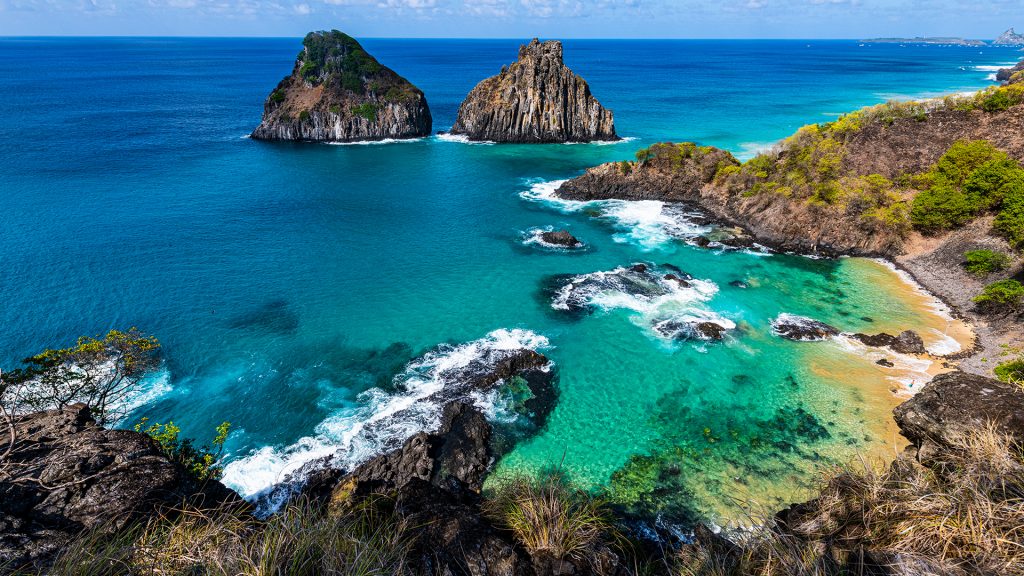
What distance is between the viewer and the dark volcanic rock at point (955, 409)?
25.9 meters

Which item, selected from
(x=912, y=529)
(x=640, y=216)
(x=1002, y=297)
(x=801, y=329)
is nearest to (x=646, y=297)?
(x=801, y=329)

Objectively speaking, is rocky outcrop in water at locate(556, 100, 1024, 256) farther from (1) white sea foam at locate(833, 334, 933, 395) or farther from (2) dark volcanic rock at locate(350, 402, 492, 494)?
(2) dark volcanic rock at locate(350, 402, 492, 494)

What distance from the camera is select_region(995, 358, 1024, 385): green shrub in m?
31.1

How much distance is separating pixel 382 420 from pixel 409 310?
1542 cm

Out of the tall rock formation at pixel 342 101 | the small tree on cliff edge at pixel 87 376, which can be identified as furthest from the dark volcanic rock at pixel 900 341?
the tall rock formation at pixel 342 101

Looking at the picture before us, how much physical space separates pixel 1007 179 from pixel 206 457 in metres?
76.8

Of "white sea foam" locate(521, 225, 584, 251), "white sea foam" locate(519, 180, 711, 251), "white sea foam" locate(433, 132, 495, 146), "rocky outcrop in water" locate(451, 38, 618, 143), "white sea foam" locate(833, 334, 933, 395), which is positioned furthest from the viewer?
"white sea foam" locate(433, 132, 495, 146)

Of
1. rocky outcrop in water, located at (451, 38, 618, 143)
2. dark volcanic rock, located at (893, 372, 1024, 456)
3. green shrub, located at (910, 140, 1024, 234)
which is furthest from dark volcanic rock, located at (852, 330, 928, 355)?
rocky outcrop in water, located at (451, 38, 618, 143)

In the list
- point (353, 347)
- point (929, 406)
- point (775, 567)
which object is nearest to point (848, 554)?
point (775, 567)

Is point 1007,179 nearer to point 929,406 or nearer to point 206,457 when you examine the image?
point 929,406

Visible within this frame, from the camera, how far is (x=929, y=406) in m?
29.9

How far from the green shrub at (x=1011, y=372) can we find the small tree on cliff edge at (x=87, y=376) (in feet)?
176

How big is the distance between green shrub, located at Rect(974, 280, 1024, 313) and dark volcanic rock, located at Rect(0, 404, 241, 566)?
60.0 metres

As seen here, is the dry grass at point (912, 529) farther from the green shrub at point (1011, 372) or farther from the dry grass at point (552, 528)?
the green shrub at point (1011, 372)
